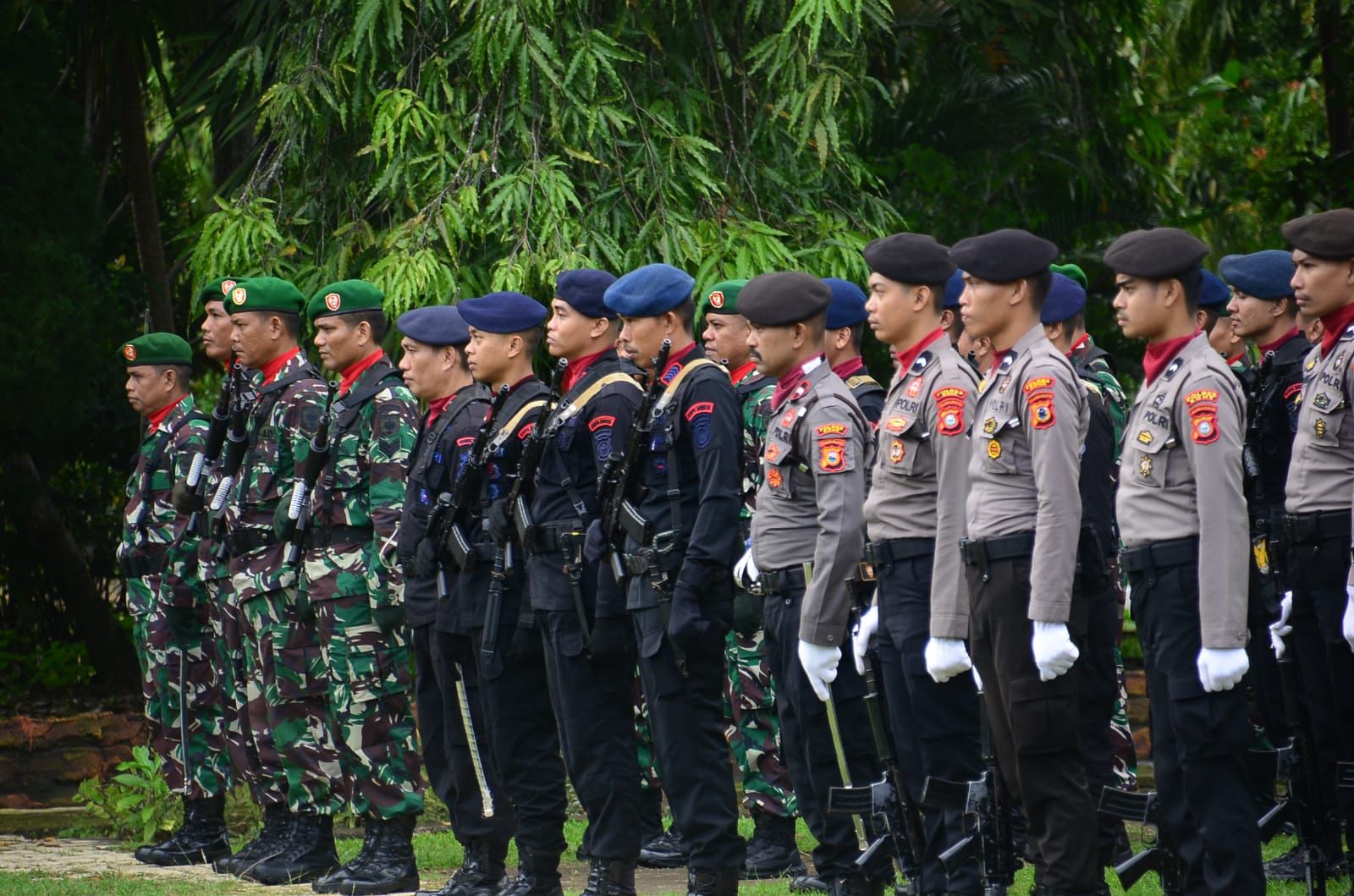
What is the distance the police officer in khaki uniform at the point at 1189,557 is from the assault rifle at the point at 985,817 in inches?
19.8

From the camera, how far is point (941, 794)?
554 cm

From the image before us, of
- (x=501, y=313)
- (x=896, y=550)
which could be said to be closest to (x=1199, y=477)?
(x=896, y=550)

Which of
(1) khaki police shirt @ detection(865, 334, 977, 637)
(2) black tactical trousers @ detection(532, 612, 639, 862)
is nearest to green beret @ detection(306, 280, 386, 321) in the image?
(2) black tactical trousers @ detection(532, 612, 639, 862)

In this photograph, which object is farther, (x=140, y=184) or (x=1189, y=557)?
(x=140, y=184)

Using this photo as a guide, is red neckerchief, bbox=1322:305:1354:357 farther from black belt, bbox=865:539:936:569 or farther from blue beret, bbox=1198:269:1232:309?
blue beret, bbox=1198:269:1232:309

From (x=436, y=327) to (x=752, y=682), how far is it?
2077 millimetres

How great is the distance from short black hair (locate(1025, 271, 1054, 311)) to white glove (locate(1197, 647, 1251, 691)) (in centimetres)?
119

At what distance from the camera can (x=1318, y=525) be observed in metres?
5.89

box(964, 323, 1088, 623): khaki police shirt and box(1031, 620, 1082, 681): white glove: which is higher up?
box(964, 323, 1088, 623): khaki police shirt

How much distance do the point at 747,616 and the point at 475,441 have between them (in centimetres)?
139

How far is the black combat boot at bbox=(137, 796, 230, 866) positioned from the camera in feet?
28.0

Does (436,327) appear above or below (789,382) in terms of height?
above

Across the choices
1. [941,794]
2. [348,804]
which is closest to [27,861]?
[348,804]

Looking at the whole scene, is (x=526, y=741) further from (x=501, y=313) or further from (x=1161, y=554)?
(x=1161, y=554)
